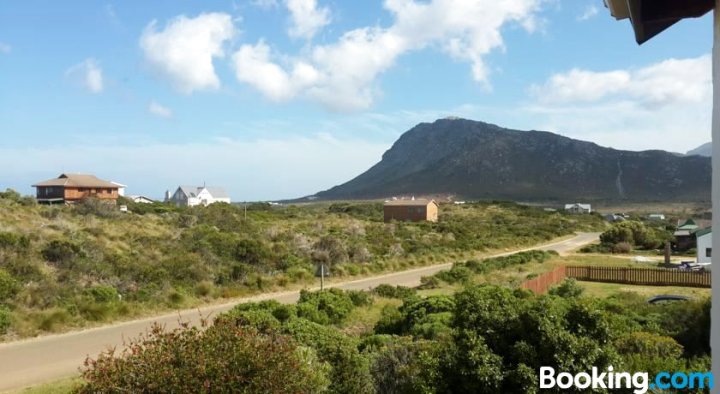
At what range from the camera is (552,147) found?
163 meters

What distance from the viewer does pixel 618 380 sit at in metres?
6.01

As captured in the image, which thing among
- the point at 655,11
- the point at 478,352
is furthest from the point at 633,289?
the point at 655,11

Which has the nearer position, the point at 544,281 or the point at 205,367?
the point at 205,367

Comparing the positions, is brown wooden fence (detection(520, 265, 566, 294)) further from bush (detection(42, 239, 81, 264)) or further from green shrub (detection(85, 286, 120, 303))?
bush (detection(42, 239, 81, 264))

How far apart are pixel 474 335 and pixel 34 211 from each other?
104ft

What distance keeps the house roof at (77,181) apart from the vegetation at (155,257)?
20.2 metres

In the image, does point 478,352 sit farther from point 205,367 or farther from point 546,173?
point 546,173

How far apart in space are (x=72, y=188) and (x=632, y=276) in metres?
57.0

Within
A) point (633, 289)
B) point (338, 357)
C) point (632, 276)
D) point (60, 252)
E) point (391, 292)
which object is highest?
point (60, 252)

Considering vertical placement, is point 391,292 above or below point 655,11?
below

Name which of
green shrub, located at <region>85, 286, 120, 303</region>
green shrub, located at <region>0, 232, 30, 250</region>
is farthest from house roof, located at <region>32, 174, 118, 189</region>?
green shrub, located at <region>85, 286, 120, 303</region>

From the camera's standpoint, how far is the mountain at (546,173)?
139 m

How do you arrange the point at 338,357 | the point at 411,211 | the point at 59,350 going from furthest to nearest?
the point at 411,211 < the point at 59,350 < the point at 338,357

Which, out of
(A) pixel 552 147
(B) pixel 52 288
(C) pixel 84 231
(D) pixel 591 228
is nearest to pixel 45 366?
(B) pixel 52 288
